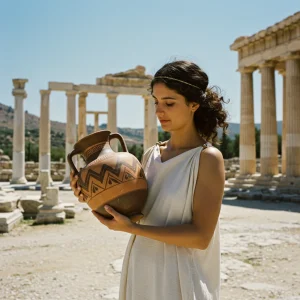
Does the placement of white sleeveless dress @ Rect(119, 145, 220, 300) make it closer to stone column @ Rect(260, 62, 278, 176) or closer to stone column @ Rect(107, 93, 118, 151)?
stone column @ Rect(260, 62, 278, 176)

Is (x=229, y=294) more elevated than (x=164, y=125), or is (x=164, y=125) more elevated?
(x=164, y=125)

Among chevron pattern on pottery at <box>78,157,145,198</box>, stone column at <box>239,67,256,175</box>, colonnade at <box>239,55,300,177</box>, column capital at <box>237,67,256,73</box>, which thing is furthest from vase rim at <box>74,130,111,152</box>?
column capital at <box>237,67,256,73</box>

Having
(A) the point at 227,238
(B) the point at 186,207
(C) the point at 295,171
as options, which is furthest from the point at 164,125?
(C) the point at 295,171

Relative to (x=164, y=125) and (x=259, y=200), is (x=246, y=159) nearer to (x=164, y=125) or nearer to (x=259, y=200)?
(x=259, y=200)

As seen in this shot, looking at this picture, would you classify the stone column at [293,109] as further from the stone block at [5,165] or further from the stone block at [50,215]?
the stone block at [5,165]

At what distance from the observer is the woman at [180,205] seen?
2.63 meters

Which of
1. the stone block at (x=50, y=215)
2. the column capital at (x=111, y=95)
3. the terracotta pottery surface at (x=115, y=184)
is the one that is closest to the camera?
the terracotta pottery surface at (x=115, y=184)

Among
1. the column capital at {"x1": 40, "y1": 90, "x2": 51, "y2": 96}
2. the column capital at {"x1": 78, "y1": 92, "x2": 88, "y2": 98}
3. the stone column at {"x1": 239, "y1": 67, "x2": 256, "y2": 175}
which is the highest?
the column capital at {"x1": 78, "y1": 92, "x2": 88, "y2": 98}

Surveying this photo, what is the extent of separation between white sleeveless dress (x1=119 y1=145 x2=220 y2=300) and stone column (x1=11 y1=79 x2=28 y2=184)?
32394 millimetres

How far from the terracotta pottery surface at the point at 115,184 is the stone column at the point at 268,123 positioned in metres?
23.5

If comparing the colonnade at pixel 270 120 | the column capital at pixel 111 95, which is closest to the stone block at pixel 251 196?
the colonnade at pixel 270 120

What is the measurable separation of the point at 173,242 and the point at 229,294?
439cm

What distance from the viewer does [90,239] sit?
10945 mm

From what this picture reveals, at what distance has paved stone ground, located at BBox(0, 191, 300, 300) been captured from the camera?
674cm
